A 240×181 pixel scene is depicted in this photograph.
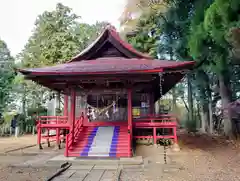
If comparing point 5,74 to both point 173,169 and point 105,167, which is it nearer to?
point 105,167

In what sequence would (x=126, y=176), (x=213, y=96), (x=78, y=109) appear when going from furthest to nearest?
1. (x=213, y=96)
2. (x=78, y=109)
3. (x=126, y=176)

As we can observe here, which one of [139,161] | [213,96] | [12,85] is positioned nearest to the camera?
[139,161]

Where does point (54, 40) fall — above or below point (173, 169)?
above

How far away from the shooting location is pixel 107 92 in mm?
10609

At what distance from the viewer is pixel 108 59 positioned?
1120 centimetres

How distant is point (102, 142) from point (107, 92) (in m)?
2.35

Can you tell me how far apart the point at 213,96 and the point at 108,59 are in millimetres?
12170

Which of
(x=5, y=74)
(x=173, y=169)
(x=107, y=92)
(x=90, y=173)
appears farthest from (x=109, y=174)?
(x=5, y=74)

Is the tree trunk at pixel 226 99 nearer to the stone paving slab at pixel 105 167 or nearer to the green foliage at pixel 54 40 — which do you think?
the stone paving slab at pixel 105 167

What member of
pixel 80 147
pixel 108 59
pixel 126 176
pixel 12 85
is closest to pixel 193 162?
pixel 126 176

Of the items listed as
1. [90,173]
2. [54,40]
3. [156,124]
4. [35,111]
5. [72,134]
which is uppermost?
[54,40]

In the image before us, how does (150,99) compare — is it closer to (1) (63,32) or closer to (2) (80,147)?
(2) (80,147)

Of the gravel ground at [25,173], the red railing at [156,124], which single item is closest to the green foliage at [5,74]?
the red railing at [156,124]

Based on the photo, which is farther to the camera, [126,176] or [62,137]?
[62,137]
